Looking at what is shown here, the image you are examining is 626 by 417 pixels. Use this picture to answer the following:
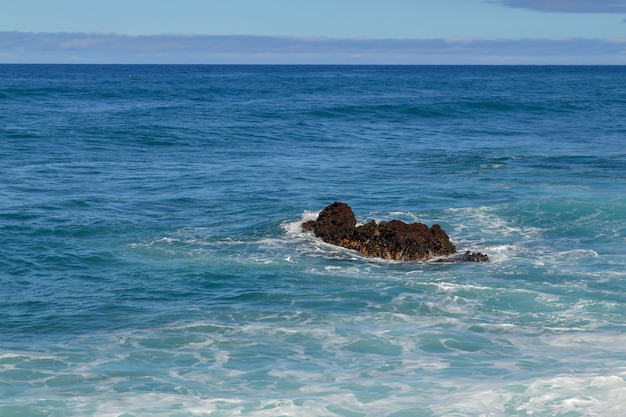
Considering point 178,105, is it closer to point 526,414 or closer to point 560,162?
point 560,162

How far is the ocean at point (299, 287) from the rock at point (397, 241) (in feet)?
1.44

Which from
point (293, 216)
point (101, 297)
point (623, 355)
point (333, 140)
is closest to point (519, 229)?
point (293, 216)

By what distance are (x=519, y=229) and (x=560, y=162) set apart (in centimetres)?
1465

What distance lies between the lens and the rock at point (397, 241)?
22.8m

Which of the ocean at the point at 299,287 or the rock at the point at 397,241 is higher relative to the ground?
the rock at the point at 397,241

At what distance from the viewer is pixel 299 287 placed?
2058cm

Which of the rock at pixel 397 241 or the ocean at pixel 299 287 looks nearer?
the ocean at pixel 299 287

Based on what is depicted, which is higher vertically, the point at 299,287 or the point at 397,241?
the point at 397,241

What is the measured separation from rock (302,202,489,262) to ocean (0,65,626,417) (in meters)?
0.44

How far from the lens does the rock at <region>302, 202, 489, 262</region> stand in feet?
74.7

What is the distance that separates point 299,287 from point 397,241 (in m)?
3.57

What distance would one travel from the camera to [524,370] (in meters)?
15.6

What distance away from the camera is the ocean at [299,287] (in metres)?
14.8

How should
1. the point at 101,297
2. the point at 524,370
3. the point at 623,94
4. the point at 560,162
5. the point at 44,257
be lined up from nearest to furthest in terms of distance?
the point at 524,370 < the point at 101,297 < the point at 44,257 < the point at 560,162 < the point at 623,94
